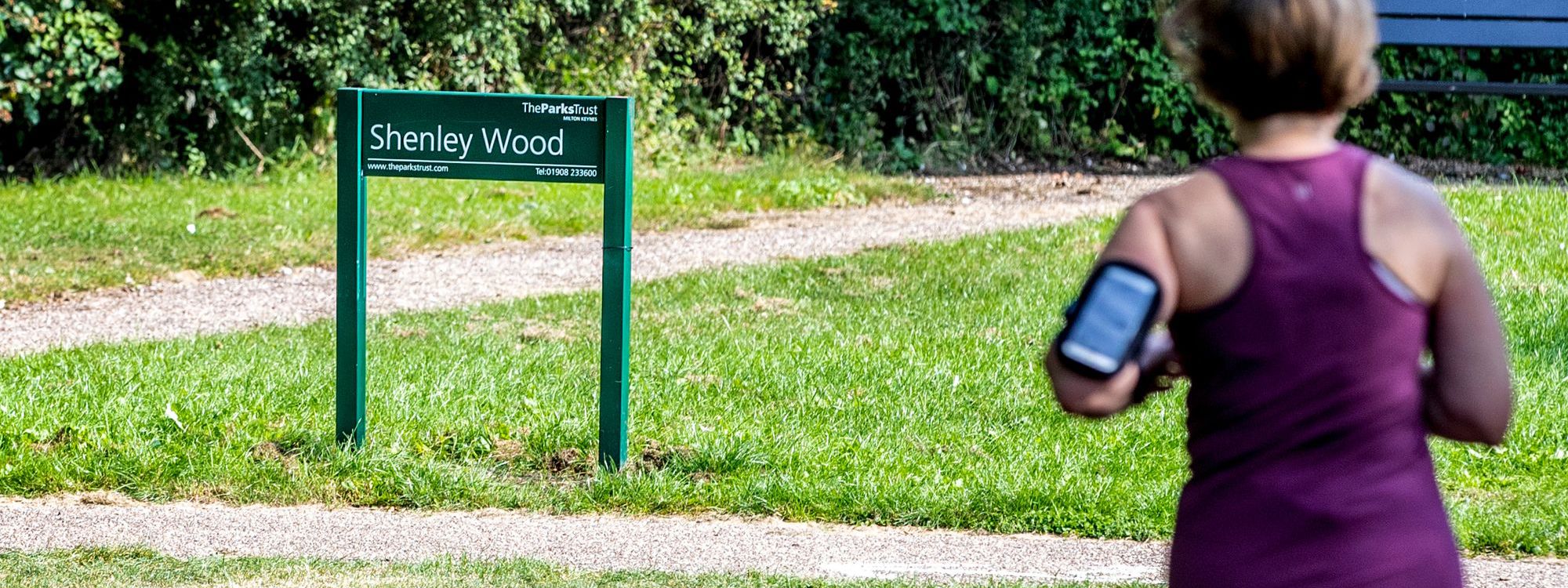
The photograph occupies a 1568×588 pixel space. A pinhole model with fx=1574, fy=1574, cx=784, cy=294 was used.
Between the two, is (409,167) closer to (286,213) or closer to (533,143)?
(533,143)

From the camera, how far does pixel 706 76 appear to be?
1525 centimetres

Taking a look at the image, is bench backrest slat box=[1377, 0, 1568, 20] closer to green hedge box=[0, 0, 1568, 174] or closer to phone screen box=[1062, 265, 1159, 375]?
green hedge box=[0, 0, 1568, 174]

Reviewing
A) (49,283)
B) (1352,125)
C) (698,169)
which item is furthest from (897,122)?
(49,283)

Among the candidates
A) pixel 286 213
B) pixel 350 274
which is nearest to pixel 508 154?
pixel 350 274

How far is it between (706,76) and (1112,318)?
45.1ft

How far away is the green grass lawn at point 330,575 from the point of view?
4164 mm

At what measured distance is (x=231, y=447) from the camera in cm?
535

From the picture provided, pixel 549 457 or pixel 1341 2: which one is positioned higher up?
pixel 1341 2

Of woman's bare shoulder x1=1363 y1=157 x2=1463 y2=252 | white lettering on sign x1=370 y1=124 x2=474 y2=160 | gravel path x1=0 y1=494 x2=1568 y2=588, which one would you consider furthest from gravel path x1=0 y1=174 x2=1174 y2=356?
woman's bare shoulder x1=1363 y1=157 x2=1463 y2=252

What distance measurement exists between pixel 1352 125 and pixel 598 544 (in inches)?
470

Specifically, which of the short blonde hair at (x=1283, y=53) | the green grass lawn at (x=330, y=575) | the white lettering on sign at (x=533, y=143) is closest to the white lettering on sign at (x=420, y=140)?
the white lettering on sign at (x=533, y=143)

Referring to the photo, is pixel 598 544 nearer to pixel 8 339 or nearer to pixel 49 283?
pixel 8 339

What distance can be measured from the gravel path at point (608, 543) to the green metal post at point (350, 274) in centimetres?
45

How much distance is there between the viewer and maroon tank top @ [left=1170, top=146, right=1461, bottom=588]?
173 cm
